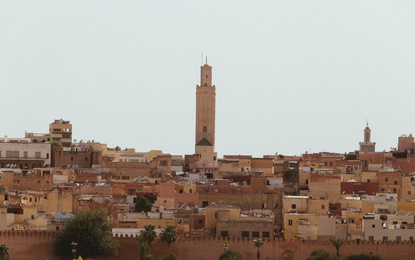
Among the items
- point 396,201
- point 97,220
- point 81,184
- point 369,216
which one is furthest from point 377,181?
point 97,220

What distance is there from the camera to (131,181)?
199ft

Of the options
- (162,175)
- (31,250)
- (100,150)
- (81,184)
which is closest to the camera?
(31,250)

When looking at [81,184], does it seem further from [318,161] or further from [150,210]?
[318,161]

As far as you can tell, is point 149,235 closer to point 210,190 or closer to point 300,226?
point 300,226

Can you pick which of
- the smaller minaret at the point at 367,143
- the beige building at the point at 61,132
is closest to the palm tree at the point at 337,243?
the beige building at the point at 61,132

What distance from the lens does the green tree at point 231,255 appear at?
44906mm

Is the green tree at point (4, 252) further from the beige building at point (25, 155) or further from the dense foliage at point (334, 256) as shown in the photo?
the beige building at point (25, 155)

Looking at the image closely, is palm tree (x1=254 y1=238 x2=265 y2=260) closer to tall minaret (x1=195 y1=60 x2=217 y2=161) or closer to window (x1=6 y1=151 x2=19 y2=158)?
tall minaret (x1=195 y1=60 x2=217 y2=161)

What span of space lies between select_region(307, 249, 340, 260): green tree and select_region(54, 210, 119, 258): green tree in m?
7.64

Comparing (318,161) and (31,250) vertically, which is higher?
(318,161)

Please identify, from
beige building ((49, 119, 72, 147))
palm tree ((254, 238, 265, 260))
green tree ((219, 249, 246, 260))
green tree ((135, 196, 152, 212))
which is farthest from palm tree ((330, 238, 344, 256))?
beige building ((49, 119, 72, 147))

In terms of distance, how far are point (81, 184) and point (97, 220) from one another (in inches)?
465

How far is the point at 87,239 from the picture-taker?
45.5m

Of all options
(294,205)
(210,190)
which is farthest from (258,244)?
(210,190)
